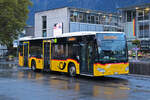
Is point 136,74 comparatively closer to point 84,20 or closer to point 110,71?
point 110,71

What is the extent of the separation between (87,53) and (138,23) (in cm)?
3833

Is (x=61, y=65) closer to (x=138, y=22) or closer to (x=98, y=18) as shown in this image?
(x=138, y=22)

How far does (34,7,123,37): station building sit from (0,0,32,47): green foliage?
75.9 feet

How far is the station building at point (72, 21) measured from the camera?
65.1 metres

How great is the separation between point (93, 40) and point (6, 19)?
24.6 metres

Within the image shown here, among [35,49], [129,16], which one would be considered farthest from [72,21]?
[35,49]

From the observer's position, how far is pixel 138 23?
5284cm

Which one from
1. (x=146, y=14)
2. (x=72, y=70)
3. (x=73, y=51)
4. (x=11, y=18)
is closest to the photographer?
(x=73, y=51)

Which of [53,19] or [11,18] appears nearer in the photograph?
[11,18]

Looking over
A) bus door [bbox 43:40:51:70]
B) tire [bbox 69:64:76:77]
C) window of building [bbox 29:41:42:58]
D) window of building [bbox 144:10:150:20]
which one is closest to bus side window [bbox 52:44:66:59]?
bus door [bbox 43:40:51:70]

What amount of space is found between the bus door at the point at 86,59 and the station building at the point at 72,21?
1842 inches

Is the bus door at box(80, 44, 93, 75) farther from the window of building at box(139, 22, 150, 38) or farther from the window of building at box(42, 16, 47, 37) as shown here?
the window of building at box(42, 16, 47, 37)

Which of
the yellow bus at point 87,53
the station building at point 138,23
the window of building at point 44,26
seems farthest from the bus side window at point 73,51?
the window of building at point 44,26

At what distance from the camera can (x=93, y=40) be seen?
16.4 m
